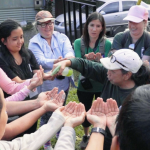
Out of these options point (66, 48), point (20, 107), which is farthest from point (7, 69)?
point (66, 48)

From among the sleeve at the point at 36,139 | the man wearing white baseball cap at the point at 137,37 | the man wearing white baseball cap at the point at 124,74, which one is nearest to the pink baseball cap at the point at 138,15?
the man wearing white baseball cap at the point at 137,37

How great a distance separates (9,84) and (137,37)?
1704 millimetres

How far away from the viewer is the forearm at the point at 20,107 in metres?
2.37

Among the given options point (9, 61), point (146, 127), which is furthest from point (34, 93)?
point (146, 127)

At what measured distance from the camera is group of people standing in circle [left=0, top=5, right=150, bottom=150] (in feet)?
5.68

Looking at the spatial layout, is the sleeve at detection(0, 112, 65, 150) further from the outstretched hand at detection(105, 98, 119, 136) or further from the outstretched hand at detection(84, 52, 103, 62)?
the outstretched hand at detection(84, 52, 103, 62)

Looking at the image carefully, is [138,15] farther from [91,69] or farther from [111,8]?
[111,8]

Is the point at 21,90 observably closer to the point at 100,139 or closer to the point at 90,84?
the point at 90,84

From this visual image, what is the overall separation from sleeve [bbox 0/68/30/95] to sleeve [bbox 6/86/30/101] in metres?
0.10

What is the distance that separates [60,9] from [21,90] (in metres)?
13.8

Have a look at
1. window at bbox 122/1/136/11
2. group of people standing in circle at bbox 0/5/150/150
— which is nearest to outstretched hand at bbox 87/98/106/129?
group of people standing in circle at bbox 0/5/150/150

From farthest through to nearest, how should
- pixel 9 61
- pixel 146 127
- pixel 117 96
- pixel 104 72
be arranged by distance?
pixel 9 61
pixel 104 72
pixel 117 96
pixel 146 127

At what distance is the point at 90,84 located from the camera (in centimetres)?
336

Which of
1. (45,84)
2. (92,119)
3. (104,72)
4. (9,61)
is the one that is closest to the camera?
(92,119)
